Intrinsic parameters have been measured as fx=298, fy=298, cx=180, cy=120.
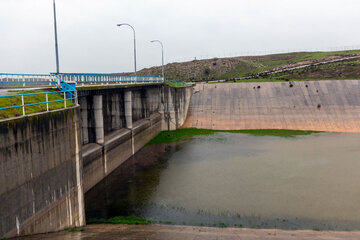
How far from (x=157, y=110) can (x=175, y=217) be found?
33.4m

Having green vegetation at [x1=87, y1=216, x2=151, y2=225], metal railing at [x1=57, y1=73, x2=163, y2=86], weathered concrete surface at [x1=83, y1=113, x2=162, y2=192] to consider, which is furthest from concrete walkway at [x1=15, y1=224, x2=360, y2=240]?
metal railing at [x1=57, y1=73, x2=163, y2=86]

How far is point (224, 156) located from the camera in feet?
118

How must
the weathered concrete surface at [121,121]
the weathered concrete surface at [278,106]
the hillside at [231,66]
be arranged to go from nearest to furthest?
the weathered concrete surface at [121,121], the weathered concrete surface at [278,106], the hillside at [231,66]

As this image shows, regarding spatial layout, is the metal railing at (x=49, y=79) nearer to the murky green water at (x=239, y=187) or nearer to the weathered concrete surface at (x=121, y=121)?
the weathered concrete surface at (x=121, y=121)

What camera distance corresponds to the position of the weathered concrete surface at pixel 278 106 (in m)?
55.6

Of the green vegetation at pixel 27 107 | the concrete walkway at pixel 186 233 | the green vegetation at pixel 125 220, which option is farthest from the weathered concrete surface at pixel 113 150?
the concrete walkway at pixel 186 233

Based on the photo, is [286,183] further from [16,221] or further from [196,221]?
[16,221]

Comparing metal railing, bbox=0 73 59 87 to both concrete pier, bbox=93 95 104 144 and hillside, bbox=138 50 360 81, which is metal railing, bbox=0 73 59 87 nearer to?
concrete pier, bbox=93 95 104 144

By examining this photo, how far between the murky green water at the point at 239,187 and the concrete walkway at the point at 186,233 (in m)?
1.25

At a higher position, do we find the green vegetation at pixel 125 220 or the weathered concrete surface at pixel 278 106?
the weathered concrete surface at pixel 278 106

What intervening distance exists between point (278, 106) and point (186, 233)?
48.2m

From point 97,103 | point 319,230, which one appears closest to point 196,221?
point 319,230

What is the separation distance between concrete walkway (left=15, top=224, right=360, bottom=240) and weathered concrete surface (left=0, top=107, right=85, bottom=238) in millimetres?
1293

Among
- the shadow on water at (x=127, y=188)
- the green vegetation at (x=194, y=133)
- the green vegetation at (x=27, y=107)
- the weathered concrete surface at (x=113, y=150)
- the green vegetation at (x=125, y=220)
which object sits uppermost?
the green vegetation at (x=27, y=107)
